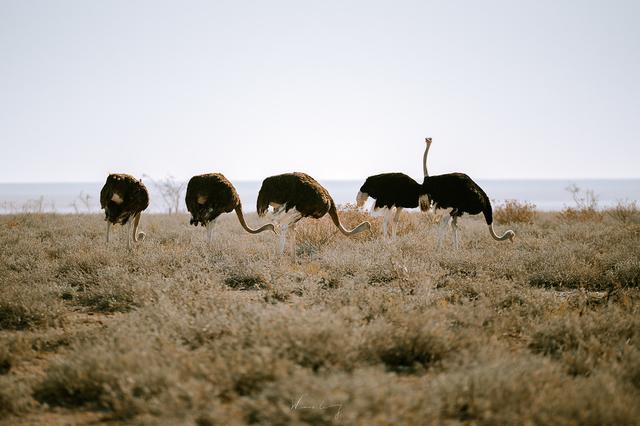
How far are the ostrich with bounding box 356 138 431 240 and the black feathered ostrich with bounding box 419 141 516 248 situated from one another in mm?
428

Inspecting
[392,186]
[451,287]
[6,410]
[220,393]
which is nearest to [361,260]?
[451,287]

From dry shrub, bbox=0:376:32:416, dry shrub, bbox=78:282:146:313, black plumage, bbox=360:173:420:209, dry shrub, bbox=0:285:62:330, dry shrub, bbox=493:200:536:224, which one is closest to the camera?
dry shrub, bbox=0:376:32:416

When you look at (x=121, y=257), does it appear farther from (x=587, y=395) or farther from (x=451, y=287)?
(x=587, y=395)

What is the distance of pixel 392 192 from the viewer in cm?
1162

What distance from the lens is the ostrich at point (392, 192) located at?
1152cm

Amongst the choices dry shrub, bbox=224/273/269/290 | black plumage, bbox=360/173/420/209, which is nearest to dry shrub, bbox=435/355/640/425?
dry shrub, bbox=224/273/269/290

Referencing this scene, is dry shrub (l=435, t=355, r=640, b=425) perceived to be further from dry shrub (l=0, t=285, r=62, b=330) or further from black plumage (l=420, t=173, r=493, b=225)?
black plumage (l=420, t=173, r=493, b=225)

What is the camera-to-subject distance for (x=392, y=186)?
38.2 feet

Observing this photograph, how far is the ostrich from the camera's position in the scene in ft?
37.8

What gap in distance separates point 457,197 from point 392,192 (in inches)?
56.6

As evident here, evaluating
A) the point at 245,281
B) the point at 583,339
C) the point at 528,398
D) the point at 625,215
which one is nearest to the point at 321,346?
the point at 528,398

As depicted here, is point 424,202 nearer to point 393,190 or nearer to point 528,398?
point 393,190

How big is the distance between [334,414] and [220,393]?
853 millimetres

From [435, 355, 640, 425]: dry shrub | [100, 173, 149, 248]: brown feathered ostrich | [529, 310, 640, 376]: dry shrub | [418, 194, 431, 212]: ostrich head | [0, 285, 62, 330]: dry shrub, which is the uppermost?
[418, 194, 431, 212]: ostrich head
